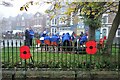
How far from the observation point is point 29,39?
5.32 meters

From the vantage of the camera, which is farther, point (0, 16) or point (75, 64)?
point (75, 64)

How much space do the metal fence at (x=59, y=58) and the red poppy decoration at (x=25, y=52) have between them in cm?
8

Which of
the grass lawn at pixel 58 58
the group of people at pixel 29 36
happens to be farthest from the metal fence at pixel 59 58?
the group of people at pixel 29 36

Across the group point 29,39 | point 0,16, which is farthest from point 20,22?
point 0,16

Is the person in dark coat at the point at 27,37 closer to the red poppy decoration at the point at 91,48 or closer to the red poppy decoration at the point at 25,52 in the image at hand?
the red poppy decoration at the point at 25,52

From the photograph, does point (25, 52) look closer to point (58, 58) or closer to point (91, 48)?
point (58, 58)

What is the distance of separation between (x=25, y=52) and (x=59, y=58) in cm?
78

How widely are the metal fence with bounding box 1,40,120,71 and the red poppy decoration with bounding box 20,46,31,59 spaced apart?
0.08 metres

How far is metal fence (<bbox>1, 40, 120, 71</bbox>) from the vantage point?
512 cm

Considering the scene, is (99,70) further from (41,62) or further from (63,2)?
(63,2)

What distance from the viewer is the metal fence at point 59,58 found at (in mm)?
5121

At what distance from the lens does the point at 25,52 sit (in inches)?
204

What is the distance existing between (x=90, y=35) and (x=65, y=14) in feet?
2.48

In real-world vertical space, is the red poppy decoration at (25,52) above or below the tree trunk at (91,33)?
Answer: below
